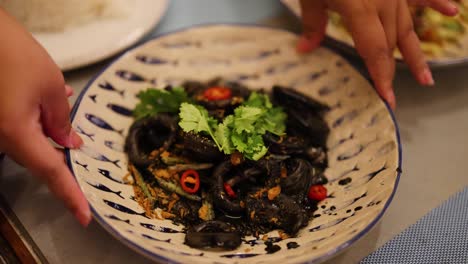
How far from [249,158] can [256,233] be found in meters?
0.24

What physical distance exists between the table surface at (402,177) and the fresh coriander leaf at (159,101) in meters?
0.38

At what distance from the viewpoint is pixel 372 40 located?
1.63 meters

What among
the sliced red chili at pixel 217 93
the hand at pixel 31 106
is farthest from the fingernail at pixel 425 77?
the hand at pixel 31 106

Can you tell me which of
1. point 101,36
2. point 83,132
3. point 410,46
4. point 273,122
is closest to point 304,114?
point 273,122

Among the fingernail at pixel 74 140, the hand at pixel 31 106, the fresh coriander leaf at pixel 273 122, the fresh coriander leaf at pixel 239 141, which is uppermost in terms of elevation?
the hand at pixel 31 106

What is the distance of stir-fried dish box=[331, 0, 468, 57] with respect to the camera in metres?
2.09

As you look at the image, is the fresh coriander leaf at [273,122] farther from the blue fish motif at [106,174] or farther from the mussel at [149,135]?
the blue fish motif at [106,174]

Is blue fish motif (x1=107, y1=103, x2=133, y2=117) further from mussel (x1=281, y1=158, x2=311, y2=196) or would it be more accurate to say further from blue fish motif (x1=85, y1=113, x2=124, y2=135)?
mussel (x1=281, y1=158, x2=311, y2=196)

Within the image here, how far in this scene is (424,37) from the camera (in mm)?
2137

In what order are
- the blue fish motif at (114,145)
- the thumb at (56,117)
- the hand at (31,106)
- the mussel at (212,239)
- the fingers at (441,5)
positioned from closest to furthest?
the hand at (31,106), the thumb at (56,117), the mussel at (212,239), the blue fish motif at (114,145), the fingers at (441,5)

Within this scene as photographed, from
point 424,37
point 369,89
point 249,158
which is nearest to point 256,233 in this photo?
point 249,158

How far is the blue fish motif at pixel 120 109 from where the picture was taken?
174 cm

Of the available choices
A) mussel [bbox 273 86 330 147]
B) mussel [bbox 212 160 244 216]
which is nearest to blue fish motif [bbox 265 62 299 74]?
mussel [bbox 273 86 330 147]

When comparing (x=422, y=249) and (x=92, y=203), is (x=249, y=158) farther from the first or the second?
(x=422, y=249)
